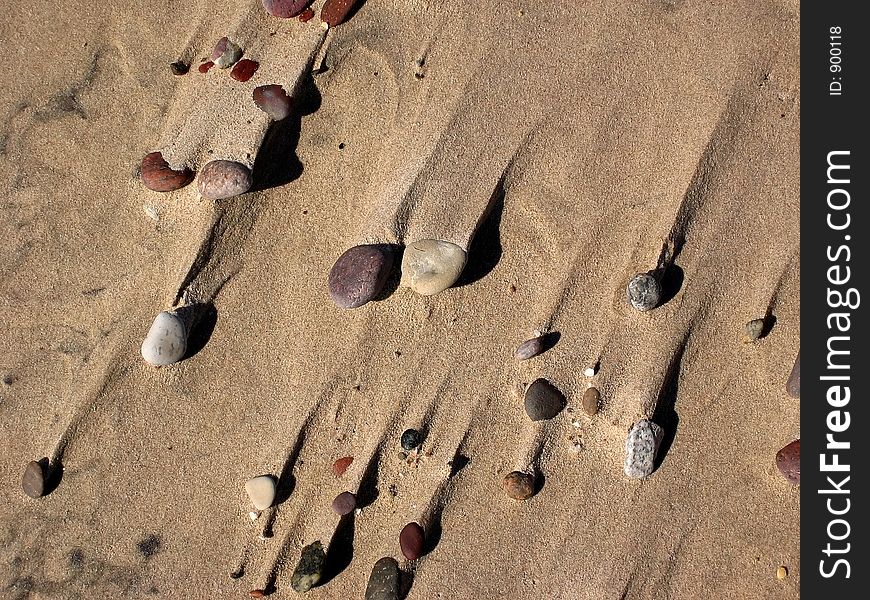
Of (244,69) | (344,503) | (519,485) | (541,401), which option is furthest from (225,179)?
(519,485)

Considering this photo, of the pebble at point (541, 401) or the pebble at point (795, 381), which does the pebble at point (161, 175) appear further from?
the pebble at point (795, 381)

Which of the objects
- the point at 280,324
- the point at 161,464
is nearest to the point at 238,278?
the point at 280,324

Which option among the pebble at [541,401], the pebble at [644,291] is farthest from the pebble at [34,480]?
the pebble at [644,291]

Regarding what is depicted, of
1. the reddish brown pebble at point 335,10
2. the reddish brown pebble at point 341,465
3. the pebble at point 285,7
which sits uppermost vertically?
the reddish brown pebble at point 335,10

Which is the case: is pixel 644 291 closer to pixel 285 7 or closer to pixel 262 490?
pixel 262 490

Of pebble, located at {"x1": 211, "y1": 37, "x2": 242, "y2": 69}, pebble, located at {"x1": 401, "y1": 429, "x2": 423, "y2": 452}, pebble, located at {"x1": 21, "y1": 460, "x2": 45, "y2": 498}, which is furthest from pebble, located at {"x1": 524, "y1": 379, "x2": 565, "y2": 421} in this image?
pebble, located at {"x1": 21, "y1": 460, "x2": 45, "y2": 498}

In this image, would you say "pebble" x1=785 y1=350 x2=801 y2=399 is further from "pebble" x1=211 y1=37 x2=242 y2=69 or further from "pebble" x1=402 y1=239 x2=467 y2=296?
"pebble" x1=211 y1=37 x2=242 y2=69
